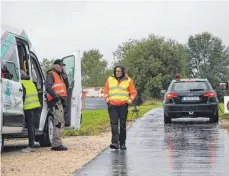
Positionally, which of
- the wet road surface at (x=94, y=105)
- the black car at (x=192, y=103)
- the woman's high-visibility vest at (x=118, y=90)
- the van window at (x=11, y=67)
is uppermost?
the van window at (x=11, y=67)

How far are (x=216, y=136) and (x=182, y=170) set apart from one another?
5679 mm

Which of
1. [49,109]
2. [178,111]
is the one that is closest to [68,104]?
[49,109]

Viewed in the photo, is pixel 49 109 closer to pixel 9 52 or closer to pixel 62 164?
pixel 9 52

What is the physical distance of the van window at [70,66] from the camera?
41.5 ft

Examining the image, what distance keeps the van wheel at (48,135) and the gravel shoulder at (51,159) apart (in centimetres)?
27

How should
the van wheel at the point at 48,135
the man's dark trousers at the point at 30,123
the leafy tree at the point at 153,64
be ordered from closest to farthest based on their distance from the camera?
the man's dark trousers at the point at 30,123, the van wheel at the point at 48,135, the leafy tree at the point at 153,64

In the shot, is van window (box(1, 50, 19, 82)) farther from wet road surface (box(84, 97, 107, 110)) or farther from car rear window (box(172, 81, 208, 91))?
wet road surface (box(84, 97, 107, 110))

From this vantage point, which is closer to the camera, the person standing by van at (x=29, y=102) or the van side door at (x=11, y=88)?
the van side door at (x=11, y=88)

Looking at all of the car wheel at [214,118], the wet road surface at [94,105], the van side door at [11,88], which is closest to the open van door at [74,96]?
the van side door at [11,88]

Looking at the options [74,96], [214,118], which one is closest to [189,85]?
[214,118]

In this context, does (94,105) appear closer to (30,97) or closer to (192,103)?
(192,103)

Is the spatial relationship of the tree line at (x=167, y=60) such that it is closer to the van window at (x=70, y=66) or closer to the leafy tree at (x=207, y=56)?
the leafy tree at (x=207, y=56)

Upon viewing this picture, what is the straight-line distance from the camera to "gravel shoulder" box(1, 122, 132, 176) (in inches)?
335

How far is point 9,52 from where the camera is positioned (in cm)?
1054
